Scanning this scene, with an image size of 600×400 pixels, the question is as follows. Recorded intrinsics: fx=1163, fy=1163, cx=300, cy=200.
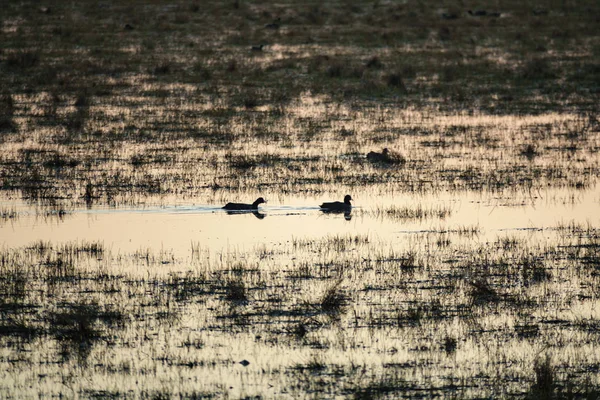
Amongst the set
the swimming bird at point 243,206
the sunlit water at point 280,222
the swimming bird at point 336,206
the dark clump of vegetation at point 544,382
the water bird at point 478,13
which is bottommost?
the dark clump of vegetation at point 544,382

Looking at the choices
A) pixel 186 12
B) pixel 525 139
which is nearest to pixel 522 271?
pixel 525 139

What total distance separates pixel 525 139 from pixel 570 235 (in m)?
8.84

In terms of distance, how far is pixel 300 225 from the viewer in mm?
16938

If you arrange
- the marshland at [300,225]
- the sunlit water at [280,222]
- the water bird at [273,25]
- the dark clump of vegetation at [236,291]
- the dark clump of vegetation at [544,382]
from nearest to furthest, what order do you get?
the dark clump of vegetation at [544,382] < the marshland at [300,225] < the dark clump of vegetation at [236,291] < the sunlit water at [280,222] < the water bird at [273,25]

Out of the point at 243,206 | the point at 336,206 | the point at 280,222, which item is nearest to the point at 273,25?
the point at 243,206

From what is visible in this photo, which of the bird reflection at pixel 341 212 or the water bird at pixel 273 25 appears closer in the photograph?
the bird reflection at pixel 341 212

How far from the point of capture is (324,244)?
15.5 m

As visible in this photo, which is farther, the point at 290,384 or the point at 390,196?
the point at 390,196

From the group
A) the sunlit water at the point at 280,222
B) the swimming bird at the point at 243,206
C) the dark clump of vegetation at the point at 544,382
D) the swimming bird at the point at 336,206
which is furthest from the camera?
the swimming bird at the point at 243,206

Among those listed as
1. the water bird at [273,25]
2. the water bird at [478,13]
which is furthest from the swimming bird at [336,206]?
the water bird at [478,13]

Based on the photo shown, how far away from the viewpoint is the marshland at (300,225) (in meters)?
10.5

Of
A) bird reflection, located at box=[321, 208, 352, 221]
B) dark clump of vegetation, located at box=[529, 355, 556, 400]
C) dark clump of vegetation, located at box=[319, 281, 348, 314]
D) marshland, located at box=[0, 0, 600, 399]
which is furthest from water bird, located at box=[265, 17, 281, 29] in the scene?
dark clump of vegetation, located at box=[529, 355, 556, 400]

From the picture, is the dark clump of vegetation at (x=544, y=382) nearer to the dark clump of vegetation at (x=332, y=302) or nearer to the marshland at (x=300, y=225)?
the marshland at (x=300, y=225)

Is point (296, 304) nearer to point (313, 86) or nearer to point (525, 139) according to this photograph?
point (525, 139)
